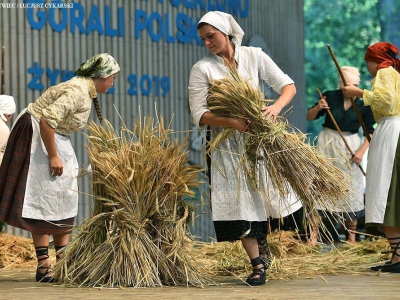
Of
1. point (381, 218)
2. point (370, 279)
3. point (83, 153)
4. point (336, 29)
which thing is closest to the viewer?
point (370, 279)

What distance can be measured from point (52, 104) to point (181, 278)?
3.99 ft

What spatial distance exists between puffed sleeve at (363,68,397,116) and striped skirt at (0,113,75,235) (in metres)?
1.98

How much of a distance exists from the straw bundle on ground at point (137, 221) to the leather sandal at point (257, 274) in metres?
0.25

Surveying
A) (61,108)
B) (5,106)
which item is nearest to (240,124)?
(61,108)

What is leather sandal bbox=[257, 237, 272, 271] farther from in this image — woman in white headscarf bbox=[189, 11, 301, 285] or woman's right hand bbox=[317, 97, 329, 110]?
woman's right hand bbox=[317, 97, 329, 110]

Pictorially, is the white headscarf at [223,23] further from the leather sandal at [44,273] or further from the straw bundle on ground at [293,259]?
the leather sandal at [44,273]

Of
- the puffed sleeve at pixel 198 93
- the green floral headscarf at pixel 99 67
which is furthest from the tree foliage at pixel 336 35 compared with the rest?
the puffed sleeve at pixel 198 93

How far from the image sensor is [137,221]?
5.53 metres

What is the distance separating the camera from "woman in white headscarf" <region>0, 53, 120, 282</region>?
5867 mm

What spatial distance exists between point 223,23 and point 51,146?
1.19 meters

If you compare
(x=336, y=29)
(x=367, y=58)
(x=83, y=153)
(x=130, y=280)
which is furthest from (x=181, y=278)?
(x=336, y=29)

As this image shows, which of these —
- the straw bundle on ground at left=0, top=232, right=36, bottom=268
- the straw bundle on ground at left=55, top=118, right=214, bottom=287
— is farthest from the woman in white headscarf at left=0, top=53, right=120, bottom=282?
the straw bundle on ground at left=0, top=232, right=36, bottom=268

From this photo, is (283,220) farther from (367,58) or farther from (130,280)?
(367,58)

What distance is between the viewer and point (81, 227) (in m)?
5.68
